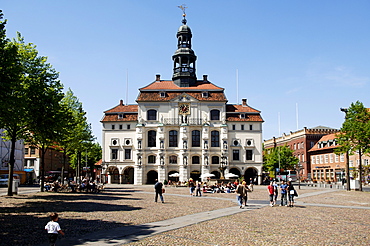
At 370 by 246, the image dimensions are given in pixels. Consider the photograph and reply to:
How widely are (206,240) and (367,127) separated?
34925 mm

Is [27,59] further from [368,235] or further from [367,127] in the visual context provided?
[367,127]

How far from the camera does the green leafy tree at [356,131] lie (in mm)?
41156

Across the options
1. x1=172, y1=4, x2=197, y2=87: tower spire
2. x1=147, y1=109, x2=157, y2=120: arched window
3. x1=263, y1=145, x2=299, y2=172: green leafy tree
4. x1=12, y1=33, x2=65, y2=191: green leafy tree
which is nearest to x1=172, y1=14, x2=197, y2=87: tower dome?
x1=172, y1=4, x2=197, y2=87: tower spire

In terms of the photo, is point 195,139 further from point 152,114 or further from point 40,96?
point 40,96

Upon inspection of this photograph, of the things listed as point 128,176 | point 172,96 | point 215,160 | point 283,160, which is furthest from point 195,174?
point 283,160

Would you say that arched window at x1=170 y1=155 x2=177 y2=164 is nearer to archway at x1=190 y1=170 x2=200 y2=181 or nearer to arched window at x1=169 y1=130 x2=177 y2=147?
arched window at x1=169 y1=130 x2=177 y2=147

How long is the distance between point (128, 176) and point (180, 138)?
13.1 metres

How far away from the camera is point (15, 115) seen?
2167cm

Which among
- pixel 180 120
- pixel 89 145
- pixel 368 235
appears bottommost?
pixel 368 235

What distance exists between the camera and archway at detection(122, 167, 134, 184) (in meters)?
70.1

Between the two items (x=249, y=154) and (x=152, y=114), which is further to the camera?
(x=152, y=114)

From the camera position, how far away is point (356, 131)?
41719 millimetres

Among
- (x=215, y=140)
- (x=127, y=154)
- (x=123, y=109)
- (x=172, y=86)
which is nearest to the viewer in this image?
(x=215, y=140)

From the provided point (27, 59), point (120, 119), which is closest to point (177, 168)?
point (120, 119)
